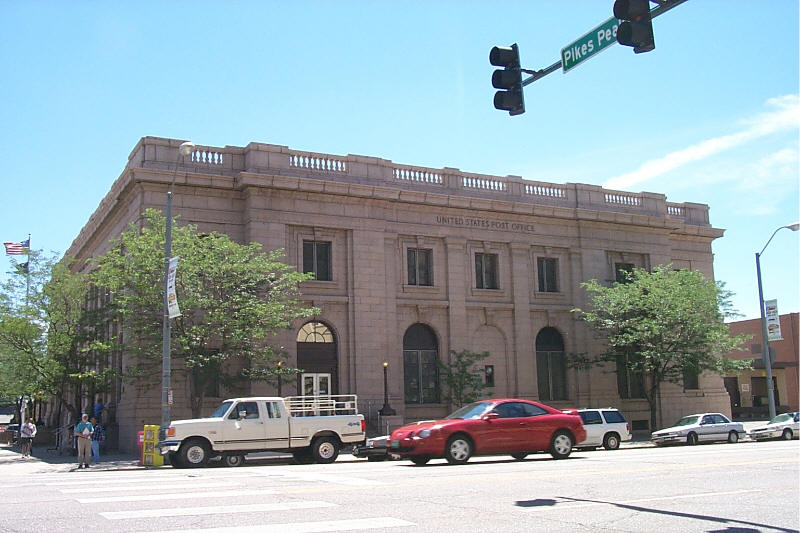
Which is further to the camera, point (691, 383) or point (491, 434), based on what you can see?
point (691, 383)

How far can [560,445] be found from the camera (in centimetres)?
2209

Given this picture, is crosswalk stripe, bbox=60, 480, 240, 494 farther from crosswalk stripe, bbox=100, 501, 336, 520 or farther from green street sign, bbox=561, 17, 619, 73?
green street sign, bbox=561, 17, 619, 73

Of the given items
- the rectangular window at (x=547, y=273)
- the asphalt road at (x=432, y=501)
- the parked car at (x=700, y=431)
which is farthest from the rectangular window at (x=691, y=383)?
the asphalt road at (x=432, y=501)

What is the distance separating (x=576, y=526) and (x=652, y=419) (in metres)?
31.5

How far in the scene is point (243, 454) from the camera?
77.2ft

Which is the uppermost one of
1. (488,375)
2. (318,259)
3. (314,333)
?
(318,259)

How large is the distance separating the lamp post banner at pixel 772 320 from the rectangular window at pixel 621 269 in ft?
23.2

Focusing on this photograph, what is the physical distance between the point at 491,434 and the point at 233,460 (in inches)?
302

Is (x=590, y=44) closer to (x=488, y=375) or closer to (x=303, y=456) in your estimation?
(x=303, y=456)

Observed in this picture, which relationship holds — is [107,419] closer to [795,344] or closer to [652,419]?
[652,419]

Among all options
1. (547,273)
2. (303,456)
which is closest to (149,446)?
(303,456)

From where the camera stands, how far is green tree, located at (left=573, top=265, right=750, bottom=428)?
37.8 meters

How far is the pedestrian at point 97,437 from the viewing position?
28.7 metres

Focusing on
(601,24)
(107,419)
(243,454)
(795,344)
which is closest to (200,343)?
(243,454)
